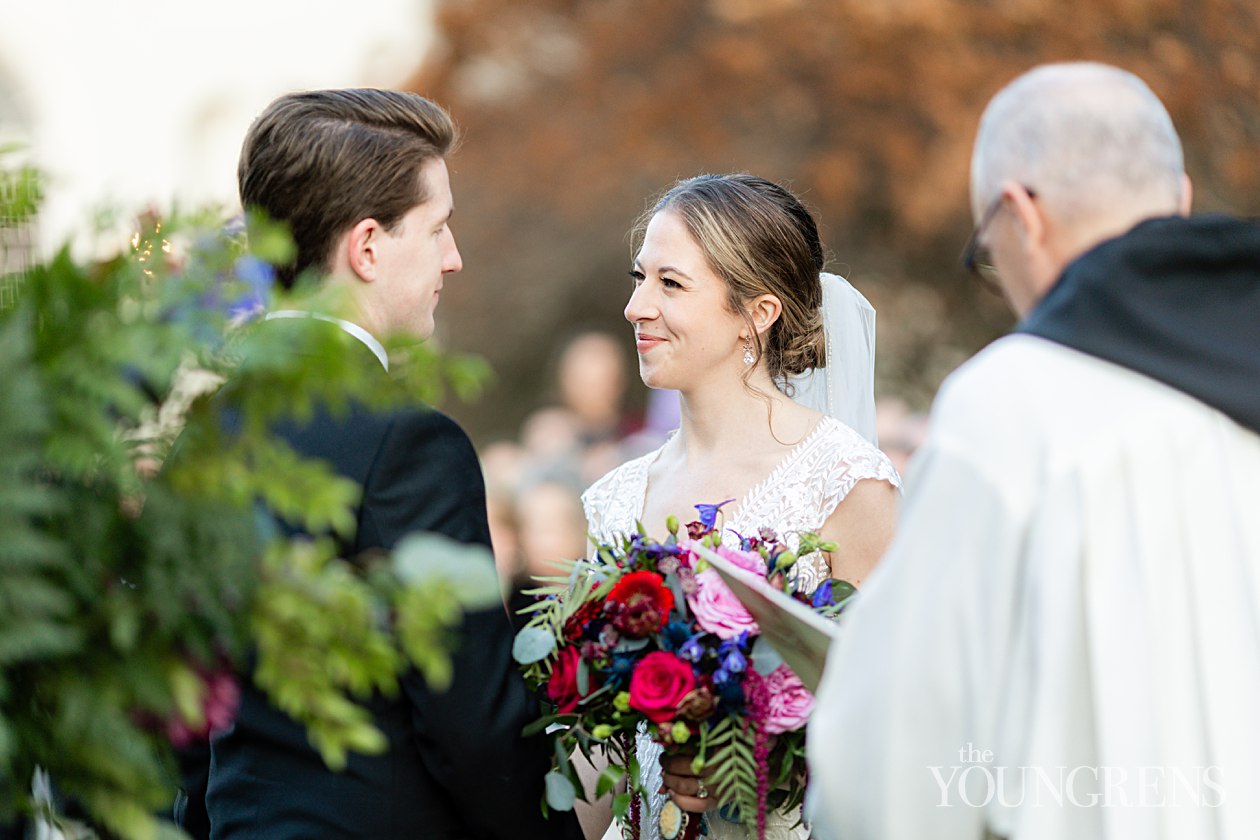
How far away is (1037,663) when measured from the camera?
2043 millimetres

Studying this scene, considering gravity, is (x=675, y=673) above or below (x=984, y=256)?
below

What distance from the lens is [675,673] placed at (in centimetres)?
290

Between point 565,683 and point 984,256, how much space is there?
4.50 feet

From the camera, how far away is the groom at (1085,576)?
80.4 inches

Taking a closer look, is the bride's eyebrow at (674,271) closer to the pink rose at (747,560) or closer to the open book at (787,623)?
the pink rose at (747,560)

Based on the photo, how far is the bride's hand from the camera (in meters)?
3.03

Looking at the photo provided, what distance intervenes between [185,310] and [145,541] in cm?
30

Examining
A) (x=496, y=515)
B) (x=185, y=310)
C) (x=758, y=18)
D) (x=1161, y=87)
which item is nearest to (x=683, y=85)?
(x=758, y=18)

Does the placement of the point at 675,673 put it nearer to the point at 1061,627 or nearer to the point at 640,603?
the point at 640,603

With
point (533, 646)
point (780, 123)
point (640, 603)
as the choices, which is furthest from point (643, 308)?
point (780, 123)

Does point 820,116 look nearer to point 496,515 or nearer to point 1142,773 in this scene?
point 496,515

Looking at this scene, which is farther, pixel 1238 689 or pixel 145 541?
pixel 1238 689

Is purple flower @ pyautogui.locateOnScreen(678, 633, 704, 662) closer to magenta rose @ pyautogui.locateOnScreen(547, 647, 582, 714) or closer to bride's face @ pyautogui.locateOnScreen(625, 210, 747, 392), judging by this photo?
magenta rose @ pyautogui.locateOnScreen(547, 647, 582, 714)

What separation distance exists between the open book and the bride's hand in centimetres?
36
